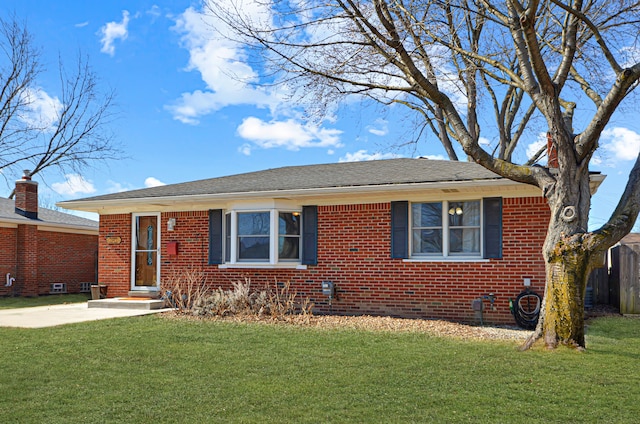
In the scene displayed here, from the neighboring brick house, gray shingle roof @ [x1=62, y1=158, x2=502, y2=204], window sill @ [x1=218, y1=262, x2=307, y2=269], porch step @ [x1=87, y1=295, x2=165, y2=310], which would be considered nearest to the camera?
gray shingle roof @ [x1=62, y1=158, x2=502, y2=204]

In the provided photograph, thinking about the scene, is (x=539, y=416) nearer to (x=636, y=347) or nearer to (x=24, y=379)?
(x=636, y=347)

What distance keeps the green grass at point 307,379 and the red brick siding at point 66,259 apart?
1034cm

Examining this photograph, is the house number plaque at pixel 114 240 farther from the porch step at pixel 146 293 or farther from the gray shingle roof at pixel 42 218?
the gray shingle roof at pixel 42 218

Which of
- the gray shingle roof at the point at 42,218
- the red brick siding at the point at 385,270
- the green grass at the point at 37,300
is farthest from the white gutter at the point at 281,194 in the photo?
the gray shingle roof at the point at 42,218

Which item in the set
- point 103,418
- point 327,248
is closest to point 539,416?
point 103,418

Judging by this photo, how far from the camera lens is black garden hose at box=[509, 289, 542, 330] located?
392 inches

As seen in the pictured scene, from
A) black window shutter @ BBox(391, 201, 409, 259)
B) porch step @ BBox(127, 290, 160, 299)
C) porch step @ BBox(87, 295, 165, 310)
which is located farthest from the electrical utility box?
porch step @ BBox(127, 290, 160, 299)

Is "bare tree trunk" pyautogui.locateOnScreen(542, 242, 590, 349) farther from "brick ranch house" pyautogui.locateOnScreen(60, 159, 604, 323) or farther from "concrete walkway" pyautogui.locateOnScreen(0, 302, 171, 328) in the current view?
"concrete walkway" pyautogui.locateOnScreen(0, 302, 171, 328)

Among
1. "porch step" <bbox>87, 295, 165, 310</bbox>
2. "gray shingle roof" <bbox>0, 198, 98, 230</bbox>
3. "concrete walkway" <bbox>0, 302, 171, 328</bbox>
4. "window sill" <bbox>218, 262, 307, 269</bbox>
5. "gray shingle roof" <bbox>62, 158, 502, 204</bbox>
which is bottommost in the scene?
"concrete walkway" <bbox>0, 302, 171, 328</bbox>

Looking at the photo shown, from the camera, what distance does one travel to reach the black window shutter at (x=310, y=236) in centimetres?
1190

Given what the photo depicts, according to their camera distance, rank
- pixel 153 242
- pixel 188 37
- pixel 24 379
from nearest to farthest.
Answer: pixel 24 379 < pixel 188 37 < pixel 153 242

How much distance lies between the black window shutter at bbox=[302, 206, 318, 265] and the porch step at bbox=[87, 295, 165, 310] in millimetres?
3663

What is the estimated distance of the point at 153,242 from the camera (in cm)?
1381

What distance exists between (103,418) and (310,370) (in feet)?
7.80
